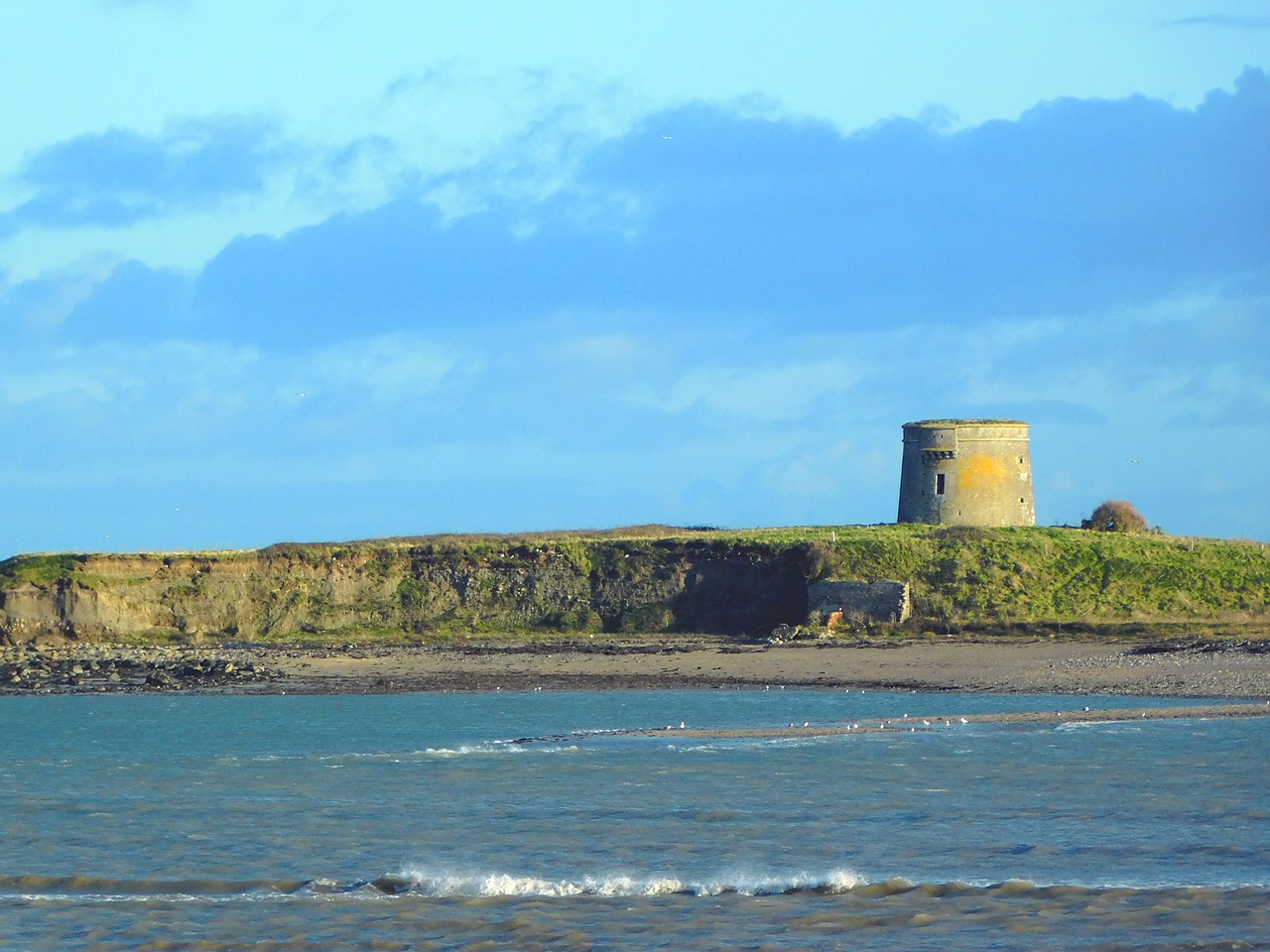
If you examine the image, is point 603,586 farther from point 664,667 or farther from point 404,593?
point 664,667

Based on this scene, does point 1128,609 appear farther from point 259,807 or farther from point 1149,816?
point 259,807

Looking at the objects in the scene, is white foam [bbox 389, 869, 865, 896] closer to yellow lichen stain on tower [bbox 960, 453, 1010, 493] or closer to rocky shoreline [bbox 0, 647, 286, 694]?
rocky shoreline [bbox 0, 647, 286, 694]

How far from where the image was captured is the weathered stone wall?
46.8m

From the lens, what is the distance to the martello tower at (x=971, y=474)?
59750mm

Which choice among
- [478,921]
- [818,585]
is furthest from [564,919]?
[818,585]

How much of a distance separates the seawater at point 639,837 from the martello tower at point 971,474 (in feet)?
92.1

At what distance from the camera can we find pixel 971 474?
59.9 m

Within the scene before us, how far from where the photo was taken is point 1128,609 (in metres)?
46.9

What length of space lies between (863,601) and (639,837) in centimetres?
2854

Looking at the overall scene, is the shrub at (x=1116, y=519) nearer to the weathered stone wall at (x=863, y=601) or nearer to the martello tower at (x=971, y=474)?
the martello tower at (x=971, y=474)

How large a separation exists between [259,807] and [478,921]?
321 inches

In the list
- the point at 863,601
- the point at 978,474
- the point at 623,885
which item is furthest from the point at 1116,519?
the point at 623,885

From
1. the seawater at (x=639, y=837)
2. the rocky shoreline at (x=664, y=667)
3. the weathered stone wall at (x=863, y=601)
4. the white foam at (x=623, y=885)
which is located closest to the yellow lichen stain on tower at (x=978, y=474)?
the weathered stone wall at (x=863, y=601)

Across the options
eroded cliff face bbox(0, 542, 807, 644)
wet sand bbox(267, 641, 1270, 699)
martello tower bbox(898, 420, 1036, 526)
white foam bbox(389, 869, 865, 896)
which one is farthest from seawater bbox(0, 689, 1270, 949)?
martello tower bbox(898, 420, 1036, 526)
